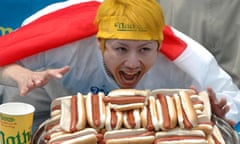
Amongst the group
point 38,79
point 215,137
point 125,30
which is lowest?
point 215,137

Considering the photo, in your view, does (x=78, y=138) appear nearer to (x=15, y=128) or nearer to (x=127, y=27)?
(x=15, y=128)

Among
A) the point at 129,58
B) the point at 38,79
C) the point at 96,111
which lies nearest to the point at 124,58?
the point at 129,58

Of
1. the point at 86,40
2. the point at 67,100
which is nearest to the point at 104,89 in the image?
the point at 86,40

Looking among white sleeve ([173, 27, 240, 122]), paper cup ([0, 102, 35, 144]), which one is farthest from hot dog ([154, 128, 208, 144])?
white sleeve ([173, 27, 240, 122])

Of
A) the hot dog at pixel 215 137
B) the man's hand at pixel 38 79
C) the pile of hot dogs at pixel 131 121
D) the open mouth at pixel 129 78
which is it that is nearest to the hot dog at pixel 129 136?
the pile of hot dogs at pixel 131 121

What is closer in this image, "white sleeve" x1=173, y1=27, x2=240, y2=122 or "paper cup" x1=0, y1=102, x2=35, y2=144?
"paper cup" x1=0, y1=102, x2=35, y2=144

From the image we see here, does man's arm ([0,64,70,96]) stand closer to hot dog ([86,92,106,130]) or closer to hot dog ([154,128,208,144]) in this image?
hot dog ([86,92,106,130])

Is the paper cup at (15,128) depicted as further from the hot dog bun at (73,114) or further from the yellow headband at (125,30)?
the yellow headband at (125,30)
